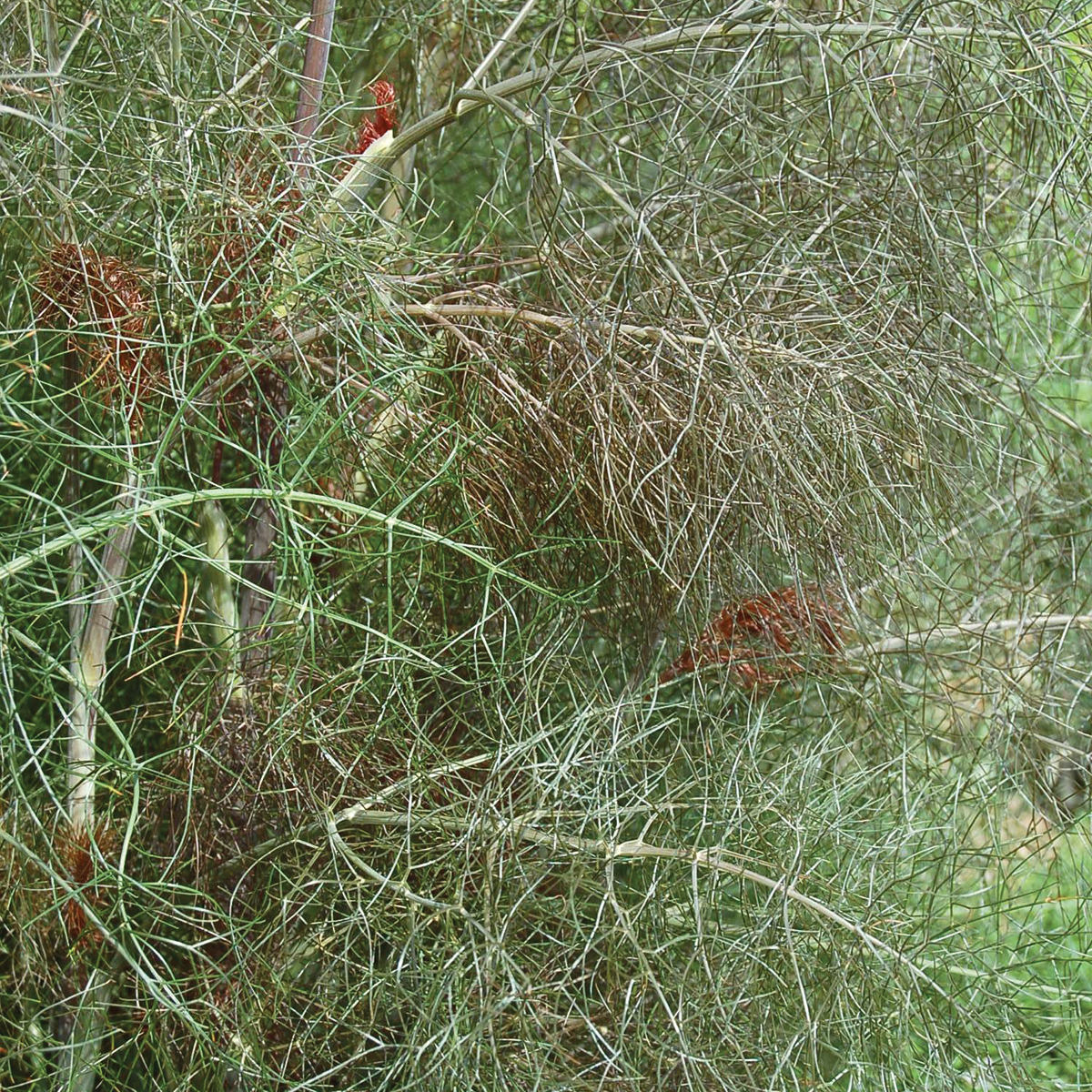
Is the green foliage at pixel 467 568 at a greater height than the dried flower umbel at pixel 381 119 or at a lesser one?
lesser

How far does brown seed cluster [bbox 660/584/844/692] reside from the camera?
0.92m

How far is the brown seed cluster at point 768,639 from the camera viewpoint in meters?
0.92

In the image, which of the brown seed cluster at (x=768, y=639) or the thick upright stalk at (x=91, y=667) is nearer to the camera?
the thick upright stalk at (x=91, y=667)

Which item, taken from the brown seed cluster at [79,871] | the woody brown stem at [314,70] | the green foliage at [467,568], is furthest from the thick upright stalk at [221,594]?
the woody brown stem at [314,70]

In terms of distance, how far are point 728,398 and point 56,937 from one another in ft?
1.85

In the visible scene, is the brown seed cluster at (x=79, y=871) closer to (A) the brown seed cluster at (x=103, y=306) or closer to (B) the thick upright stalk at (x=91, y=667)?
(B) the thick upright stalk at (x=91, y=667)

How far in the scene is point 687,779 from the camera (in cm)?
90

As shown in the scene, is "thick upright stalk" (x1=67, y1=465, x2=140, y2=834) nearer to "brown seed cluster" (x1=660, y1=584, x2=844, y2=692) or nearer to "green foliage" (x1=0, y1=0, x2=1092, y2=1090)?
"green foliage" (x1=0, y1=0, x2=1092, y2=1090)

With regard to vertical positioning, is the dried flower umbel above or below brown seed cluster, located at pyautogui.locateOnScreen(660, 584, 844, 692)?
above

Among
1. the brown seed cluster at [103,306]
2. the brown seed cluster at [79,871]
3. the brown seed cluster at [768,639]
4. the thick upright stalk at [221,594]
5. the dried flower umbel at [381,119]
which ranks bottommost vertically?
the brown seed cluster at [79,871]

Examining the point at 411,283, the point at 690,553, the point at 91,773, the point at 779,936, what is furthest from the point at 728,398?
the point at 91,773

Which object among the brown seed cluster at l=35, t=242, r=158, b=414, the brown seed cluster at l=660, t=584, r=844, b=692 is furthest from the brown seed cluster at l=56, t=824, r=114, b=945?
the brown seed cluster at l=660, t=584, r=844, b=692

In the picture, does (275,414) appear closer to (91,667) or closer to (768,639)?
(91,667)

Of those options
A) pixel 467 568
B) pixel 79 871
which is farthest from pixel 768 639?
pixel 79 871
